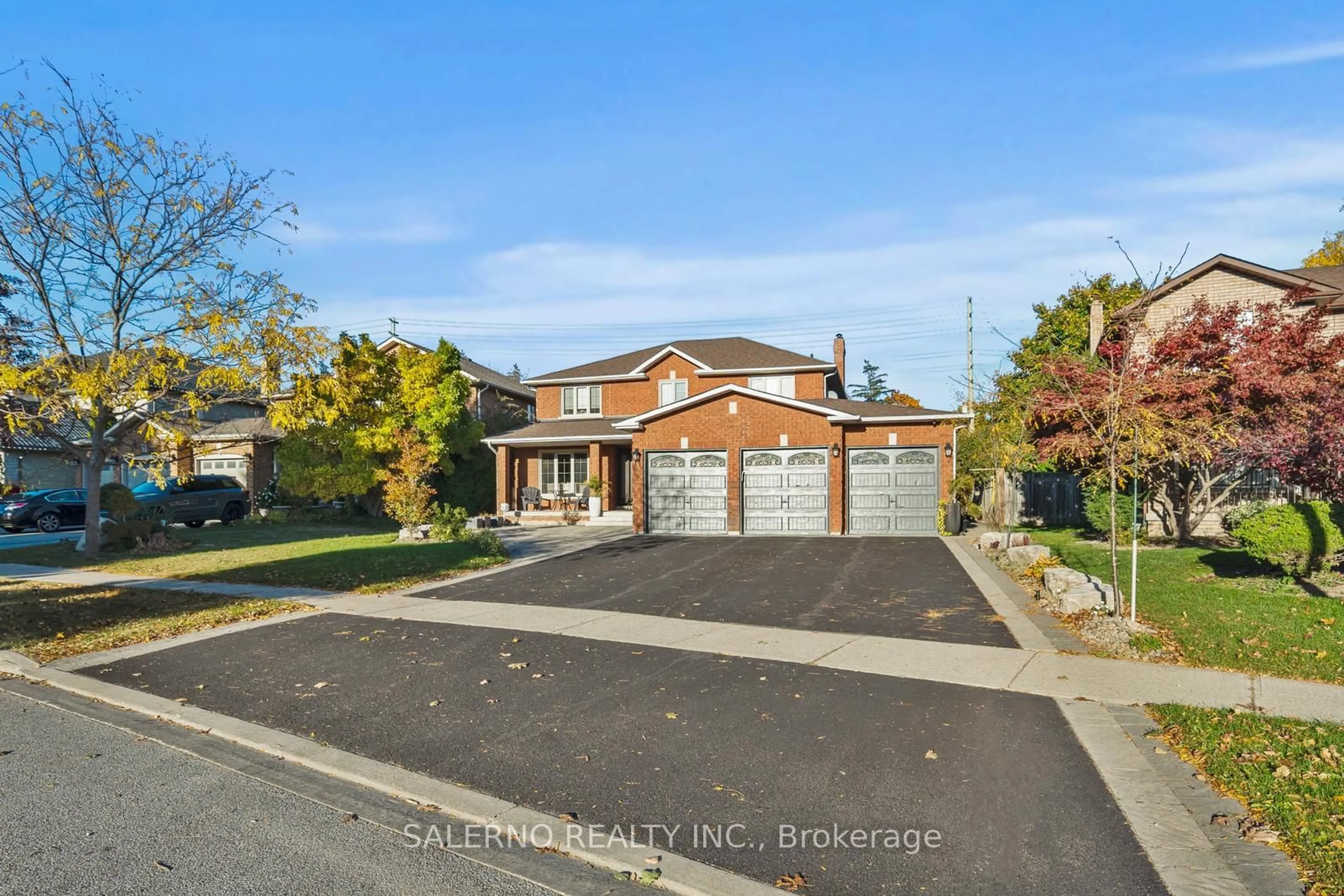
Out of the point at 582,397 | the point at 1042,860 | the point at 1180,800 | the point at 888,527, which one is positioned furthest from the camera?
the point at 582,397

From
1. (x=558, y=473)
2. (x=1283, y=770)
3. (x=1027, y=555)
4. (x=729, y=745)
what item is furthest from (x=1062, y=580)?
(x=558, y=473)

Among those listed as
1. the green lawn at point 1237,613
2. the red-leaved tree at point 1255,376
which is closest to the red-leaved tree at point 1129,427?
the red-leaved tree at point 1255,376

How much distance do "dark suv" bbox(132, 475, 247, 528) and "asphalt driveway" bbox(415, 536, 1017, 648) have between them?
16591mm

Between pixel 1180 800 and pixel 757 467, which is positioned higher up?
pixel 757 467

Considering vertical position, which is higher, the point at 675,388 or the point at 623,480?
the point at 675,388

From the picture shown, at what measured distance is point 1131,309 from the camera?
1430 cm

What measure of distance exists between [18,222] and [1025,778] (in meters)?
18.1

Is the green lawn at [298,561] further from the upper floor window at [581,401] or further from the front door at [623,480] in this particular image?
the upper floor window at [581,401]

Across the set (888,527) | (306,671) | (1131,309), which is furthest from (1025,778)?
(888,527)

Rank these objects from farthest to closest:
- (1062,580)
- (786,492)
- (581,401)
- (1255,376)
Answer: (581,401)
(786,492)
(1255,376)
(1062,580)

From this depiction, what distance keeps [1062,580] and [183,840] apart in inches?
393

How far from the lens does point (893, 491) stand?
2242 cm

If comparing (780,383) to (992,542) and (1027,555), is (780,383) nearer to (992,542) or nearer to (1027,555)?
(992,542)

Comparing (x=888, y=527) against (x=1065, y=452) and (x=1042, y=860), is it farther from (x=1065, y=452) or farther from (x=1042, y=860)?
(x=1042, y=860)
